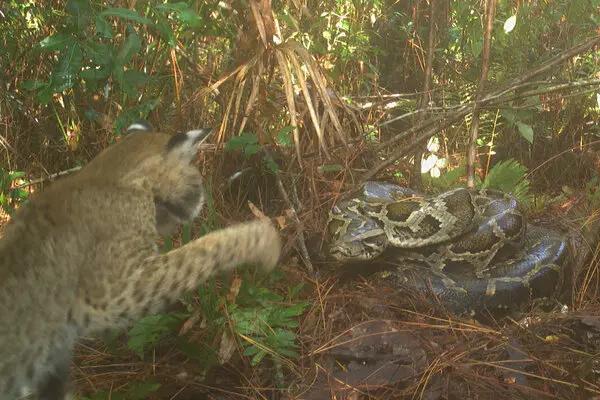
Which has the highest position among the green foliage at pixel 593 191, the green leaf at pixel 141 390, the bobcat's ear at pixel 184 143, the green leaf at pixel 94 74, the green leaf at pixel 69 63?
the green leaf at pixel 69 63

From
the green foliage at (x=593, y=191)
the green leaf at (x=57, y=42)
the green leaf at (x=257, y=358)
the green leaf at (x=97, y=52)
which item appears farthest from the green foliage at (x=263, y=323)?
the green foliage at (x=593, y=191)

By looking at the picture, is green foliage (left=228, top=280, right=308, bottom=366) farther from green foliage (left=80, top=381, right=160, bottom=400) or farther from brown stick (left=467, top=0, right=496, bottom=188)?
brown stick (left=467, top=0, right=496, bottom=188)

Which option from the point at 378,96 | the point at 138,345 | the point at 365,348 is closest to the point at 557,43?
the point at 378,96

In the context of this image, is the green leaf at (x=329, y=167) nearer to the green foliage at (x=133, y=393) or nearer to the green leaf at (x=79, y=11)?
the green leaf at (x=79, y=11)

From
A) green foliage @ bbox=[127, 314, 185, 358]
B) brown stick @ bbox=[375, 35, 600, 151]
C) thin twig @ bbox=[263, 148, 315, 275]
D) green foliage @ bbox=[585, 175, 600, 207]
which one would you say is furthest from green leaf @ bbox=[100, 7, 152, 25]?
green foliage @ bbox=[585, 175, 600, 207]

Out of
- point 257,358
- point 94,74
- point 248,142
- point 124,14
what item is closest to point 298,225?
point 248,142

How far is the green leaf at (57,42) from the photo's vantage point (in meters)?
3.57

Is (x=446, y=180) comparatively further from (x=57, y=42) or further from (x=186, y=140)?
(x=57, y=42)

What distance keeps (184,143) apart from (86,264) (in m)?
0.84

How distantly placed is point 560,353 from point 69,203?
2.84 metres

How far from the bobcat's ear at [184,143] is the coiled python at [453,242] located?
5.26ft

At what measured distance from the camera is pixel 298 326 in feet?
12.0

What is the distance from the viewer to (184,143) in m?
3.22

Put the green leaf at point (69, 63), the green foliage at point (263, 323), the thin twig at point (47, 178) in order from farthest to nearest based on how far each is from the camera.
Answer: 1. the thin twig at point (47, 178)
2. the green leaf at point (69, 63)
3. the green foliage at point (263, 323)
